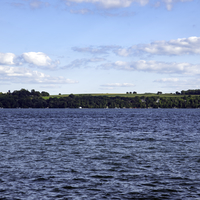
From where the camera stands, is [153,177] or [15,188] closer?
[15,188]

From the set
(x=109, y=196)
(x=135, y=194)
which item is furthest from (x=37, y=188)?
(x=135, y=194)

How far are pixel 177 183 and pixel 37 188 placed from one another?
10.1 meters

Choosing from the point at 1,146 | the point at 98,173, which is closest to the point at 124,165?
the point at 98,173

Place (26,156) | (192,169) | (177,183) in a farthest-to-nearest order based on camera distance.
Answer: (26,156) < (192,169) < (177,183)

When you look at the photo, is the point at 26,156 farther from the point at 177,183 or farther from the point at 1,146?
the point at 177,183

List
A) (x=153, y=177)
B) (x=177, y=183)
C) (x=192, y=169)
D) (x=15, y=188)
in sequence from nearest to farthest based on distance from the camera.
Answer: (x=15, y=188) → (x=177, y=183) → (x=153, y=177) → (x=192, y=169)

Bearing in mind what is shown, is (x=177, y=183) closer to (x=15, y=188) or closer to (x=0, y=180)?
(x=15, y=188)

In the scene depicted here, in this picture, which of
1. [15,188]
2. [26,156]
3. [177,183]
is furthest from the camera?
[26,156]

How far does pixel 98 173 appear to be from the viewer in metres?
23.7

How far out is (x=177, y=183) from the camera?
21.0m

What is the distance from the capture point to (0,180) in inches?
836

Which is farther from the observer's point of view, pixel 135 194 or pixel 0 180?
pixel 0 180

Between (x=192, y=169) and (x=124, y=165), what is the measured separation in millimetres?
6085

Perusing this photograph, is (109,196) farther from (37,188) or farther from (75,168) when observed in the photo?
(75,168)
